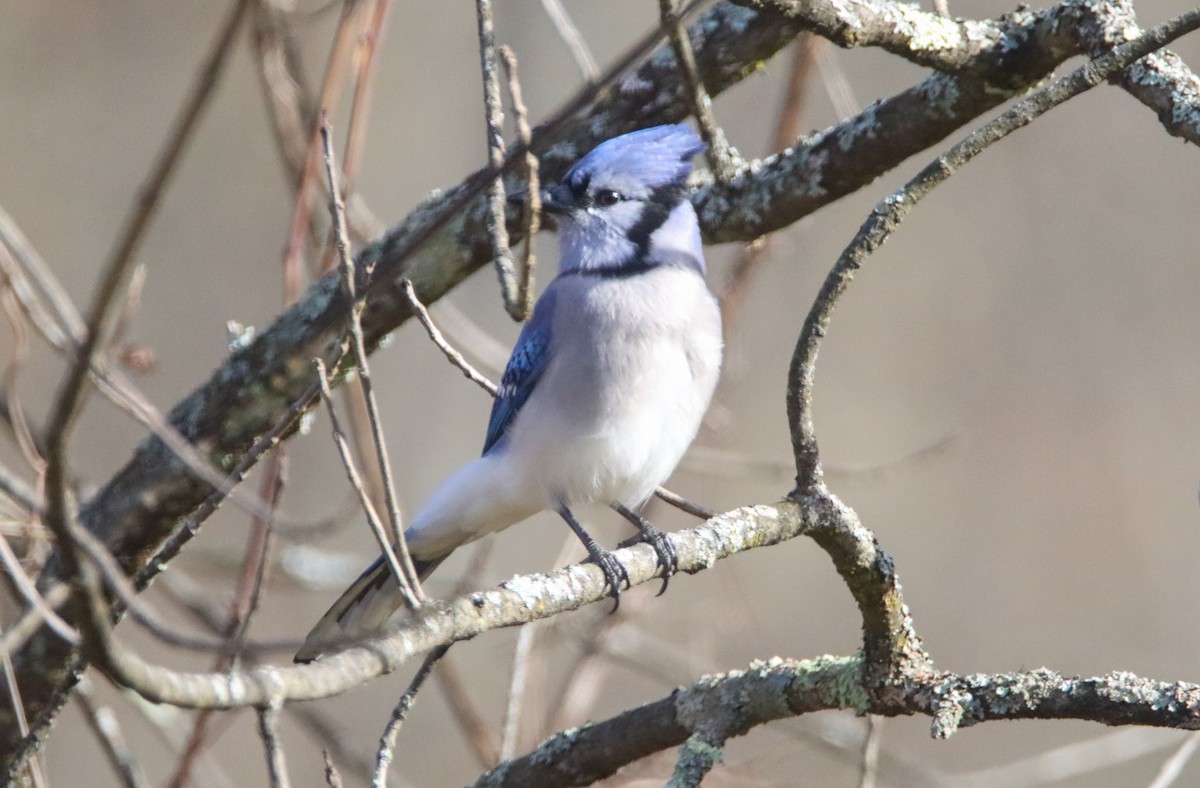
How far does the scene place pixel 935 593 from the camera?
17.5 ft

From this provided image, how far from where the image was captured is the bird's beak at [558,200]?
273 cm

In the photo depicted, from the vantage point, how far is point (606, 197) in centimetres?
286

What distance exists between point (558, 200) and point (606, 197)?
130mm

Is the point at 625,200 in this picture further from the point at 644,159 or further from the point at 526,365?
the point at 526,365

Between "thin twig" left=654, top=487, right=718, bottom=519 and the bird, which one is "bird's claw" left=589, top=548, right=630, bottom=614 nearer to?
"thin twig" left=654, top=487, right=718, bottom=519

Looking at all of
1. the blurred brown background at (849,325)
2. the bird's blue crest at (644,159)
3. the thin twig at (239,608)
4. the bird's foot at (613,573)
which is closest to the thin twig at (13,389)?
the thin twig at (239,608)

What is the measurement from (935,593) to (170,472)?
376cm

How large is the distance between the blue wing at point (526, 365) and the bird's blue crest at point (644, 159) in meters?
0.34

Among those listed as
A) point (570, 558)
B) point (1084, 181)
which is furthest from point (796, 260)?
point (570, 558)

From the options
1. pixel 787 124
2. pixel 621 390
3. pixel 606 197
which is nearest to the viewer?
pixel 621 390

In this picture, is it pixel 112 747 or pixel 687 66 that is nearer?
pixel 687 66

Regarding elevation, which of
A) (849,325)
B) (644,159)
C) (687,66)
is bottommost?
(687,66)

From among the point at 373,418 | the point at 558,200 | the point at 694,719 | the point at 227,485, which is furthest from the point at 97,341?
the point at 558,200

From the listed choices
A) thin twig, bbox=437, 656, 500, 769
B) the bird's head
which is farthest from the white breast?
thin twig, bbox=437, 656, 500, 769
